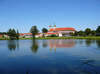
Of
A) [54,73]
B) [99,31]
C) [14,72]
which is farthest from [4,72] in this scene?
[99,31]

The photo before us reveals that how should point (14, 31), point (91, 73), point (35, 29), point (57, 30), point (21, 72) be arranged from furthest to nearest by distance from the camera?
point (57, 30), point (35, 29), point (14, 31), point (21, 72), point (91, 73)

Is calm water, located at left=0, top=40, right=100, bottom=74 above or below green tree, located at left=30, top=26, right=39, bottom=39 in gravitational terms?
below

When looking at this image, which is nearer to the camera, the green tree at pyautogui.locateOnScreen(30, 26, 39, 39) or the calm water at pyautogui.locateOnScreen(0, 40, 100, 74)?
the calm water at pyautogui.locateOnScreen(0, 40, 100, 74)

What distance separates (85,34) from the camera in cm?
7219

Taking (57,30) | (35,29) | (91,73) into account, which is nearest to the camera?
(91,73)

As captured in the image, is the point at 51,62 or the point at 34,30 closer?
the point at 51,62

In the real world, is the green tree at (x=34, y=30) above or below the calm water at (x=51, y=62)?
above

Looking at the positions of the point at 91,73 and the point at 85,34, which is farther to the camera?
the point at 85,34

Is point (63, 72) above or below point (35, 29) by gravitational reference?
below

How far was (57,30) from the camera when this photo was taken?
105m

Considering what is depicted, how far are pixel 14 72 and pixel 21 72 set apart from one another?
36 cm

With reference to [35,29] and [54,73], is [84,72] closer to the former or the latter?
[54,73]

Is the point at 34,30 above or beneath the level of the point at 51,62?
above

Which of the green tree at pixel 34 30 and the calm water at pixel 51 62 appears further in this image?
the green tree at pixel 34 30
